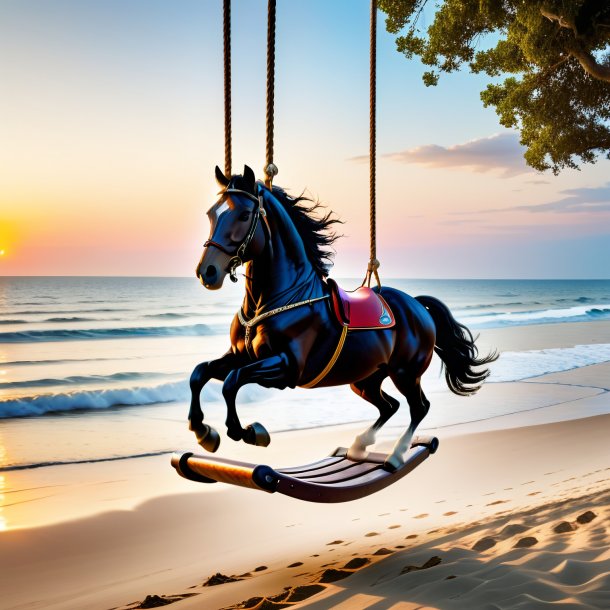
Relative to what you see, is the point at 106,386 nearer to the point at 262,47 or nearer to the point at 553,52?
the point at 553,52

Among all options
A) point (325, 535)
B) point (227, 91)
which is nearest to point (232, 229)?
point (227, 91)

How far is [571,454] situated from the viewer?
9844 millimetres

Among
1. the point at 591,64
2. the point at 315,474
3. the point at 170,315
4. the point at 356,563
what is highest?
the point at 591,64

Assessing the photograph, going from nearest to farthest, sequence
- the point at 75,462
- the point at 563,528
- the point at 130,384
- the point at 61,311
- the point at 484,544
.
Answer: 1. the point at 484,544
2. the point at 563,528
3. the point at 75,462
4. the point at 130,384
5. the point at 61,311

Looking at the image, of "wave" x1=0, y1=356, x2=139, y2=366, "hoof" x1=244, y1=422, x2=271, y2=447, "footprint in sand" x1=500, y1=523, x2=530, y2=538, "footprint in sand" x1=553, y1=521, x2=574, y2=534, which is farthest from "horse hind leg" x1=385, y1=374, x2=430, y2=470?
"wave" x1=0, y1=356, x2=139, y2=366

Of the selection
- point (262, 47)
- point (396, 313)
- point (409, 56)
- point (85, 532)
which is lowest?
point (85, 532)

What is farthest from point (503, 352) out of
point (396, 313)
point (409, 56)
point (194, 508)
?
point (396, 313)

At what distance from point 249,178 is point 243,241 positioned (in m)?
0.29

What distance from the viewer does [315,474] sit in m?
4.46

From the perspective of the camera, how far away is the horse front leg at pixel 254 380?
3357mm

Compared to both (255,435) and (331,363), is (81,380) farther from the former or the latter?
(255,435)

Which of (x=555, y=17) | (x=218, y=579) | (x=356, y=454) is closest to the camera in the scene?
(x=356, y=454)

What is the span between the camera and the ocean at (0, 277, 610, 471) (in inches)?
482

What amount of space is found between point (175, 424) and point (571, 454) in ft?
21.8
